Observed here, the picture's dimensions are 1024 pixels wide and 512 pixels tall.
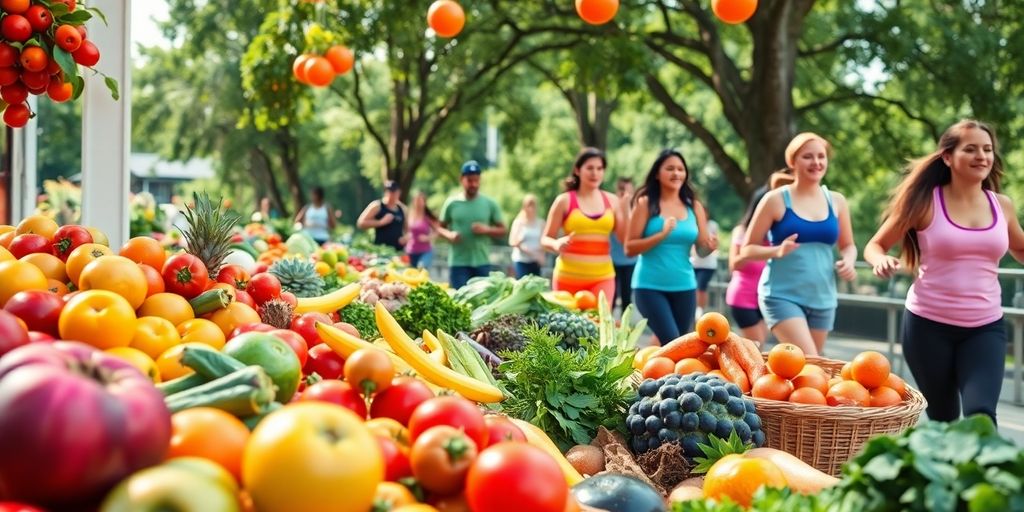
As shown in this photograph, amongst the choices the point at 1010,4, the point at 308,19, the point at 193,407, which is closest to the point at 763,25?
the point at 1010,4

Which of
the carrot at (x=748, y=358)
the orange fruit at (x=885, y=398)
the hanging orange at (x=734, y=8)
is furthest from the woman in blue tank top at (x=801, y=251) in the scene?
the orange fruit at (x=885, y=398)

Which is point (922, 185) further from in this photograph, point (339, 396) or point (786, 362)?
point (339, 396)

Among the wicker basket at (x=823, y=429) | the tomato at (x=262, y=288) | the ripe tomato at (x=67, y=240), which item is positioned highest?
the ripe tomato at (x=67, y=240)

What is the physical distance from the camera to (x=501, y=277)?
603 cm

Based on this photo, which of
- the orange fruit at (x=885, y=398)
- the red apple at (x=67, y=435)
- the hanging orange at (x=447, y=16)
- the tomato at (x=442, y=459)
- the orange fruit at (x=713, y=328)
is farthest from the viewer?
the hanging orange at (x=447, y=16)

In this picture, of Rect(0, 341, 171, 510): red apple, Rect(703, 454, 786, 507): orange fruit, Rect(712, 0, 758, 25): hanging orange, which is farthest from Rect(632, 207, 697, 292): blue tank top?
Rect(0, 341, 171, 510): red apple

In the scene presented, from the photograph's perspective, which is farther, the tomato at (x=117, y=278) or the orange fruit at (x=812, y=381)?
the orange fruit at (x=812, y=381)

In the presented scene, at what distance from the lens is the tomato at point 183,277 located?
2.85 meters

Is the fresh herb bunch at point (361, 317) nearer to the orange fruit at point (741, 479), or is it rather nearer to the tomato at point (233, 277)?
the tomato at point (233, 277)

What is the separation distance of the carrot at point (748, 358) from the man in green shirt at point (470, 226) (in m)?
5.78

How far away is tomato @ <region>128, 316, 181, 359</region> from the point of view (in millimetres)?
2330

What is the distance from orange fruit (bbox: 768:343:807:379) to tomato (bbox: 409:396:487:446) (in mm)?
1916

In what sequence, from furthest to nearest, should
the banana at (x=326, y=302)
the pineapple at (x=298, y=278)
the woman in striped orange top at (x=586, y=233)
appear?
the woman in striped orange top at (x=586, y=233)
the pineapple at (x=298, y=278)
the banana at (x=326, y=302)

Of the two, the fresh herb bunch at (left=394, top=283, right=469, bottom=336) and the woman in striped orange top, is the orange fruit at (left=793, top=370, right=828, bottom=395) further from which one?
the woman in striped orange top
